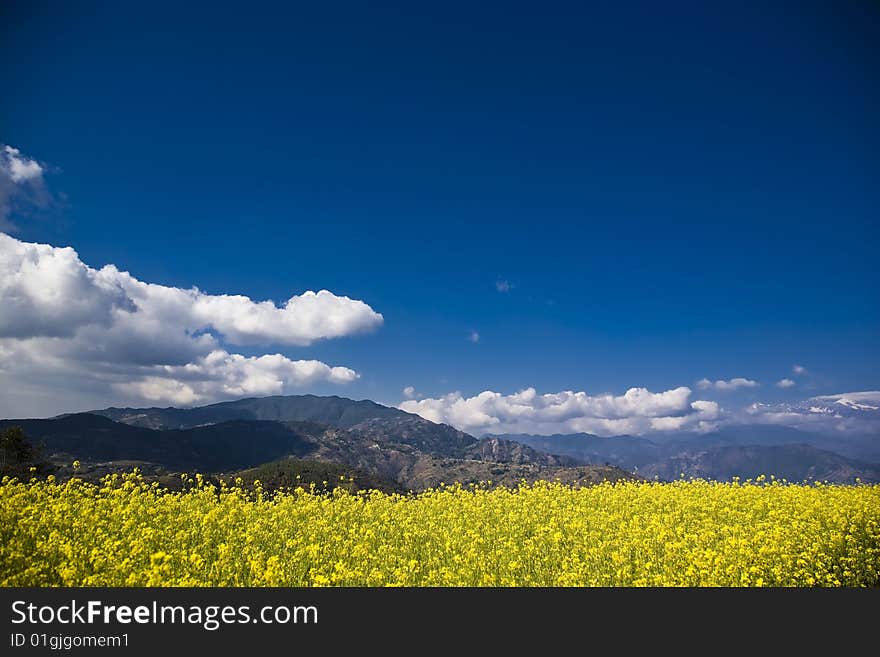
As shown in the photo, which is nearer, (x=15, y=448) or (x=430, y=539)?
(x=430, y=539)

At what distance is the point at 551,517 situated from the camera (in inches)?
508

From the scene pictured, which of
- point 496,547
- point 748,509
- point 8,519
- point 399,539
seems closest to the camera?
point 8,519

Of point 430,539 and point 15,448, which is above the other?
point 15,448

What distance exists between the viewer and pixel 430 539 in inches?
444

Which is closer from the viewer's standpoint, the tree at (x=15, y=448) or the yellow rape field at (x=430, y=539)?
the yellow rape field at (x=430, y=539)

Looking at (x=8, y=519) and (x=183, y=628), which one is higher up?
(x=8, y=519)

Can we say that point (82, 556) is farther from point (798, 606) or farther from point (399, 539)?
point (798, 606)

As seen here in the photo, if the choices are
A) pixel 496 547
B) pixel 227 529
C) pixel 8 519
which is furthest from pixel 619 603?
pixel 8 519

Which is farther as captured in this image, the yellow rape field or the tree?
the tree

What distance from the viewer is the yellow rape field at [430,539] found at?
8.32m

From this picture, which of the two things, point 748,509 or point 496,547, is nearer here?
point 496,547

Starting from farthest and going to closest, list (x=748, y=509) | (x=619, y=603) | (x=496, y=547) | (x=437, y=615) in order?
1. (x=748, y=509)
2. (x=496, y=547)
3. (x=619, y=603)
4. (x=437, y=615)

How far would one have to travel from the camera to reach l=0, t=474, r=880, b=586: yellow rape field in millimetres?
8320

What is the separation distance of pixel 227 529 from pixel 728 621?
364 inches
